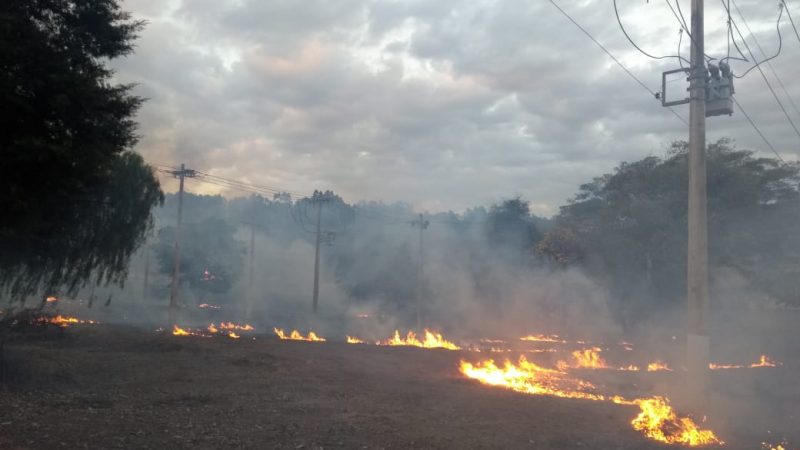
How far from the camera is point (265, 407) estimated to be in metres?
11.6

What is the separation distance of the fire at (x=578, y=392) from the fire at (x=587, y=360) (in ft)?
7.35

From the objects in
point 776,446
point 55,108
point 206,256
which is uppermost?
point 55,108

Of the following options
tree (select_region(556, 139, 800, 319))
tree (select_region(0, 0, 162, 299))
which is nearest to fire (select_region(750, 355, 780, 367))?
tree (select_region(556, 139, 800, 319))

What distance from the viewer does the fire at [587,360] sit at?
24.5 m

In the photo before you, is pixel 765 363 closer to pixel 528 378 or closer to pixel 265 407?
pixel 528 378

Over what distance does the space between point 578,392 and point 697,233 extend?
6489 mm

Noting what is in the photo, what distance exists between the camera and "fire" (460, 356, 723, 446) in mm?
10977

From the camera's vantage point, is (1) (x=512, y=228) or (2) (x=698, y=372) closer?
(2) (x=698, y=372)

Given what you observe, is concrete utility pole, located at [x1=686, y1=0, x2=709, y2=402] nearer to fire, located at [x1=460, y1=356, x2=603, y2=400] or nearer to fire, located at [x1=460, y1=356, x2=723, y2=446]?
fire, located at [x1=460, y1=356, x2=723, y2=446]

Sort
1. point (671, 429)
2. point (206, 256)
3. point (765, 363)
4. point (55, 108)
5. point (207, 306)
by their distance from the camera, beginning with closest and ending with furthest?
point (55, 108)
point (671, 429)
point (765, 363)
point (207, 306)
point (206, 256)

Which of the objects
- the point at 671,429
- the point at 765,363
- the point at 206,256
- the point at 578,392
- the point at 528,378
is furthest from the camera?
the point at 206,256

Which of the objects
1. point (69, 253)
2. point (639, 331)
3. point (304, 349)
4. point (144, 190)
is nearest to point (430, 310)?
point (639, 331)

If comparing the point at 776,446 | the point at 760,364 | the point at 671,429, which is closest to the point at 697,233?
the point at 671,429

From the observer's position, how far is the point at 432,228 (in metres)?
56.4
